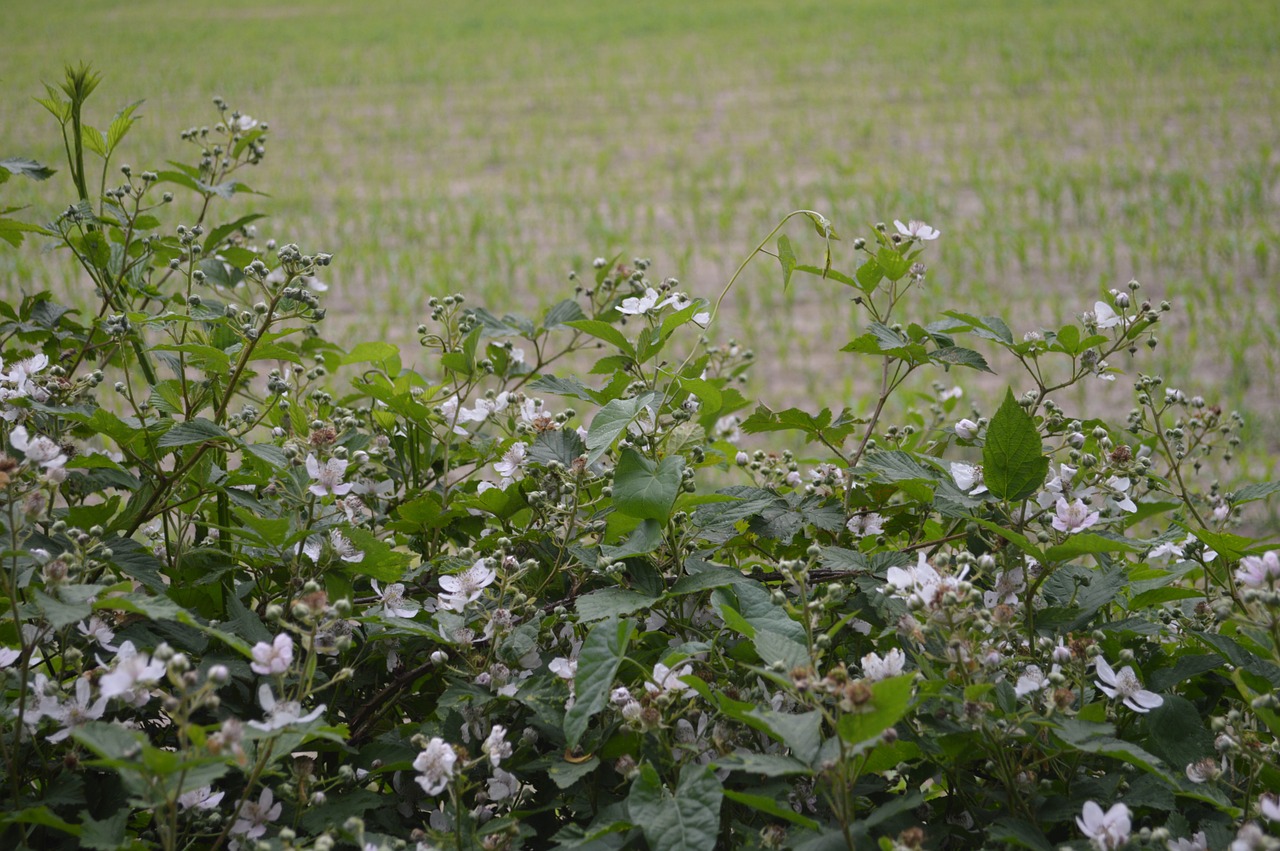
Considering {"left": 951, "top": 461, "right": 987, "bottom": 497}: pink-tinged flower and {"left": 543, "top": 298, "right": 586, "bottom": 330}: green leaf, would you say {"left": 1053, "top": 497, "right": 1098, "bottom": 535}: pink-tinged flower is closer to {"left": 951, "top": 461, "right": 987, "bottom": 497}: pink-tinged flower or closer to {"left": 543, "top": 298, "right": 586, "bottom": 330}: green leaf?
{"left": 951, "top": 461, "right": 987, "bottom": 497}: pink-tinged flower

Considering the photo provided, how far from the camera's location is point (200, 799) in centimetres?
103

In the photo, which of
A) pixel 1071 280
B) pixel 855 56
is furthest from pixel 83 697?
pixel 855 56

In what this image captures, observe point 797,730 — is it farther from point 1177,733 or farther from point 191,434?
point 191,434

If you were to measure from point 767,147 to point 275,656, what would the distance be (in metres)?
11.1

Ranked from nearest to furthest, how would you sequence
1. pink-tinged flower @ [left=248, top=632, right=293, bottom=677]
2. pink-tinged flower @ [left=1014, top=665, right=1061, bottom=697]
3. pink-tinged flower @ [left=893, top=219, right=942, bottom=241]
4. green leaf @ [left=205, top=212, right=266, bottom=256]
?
pink-tinged flower @ [left=248, top=632, right=293, bottom=677] < pink-tinged flower @ [left=1014, top=665, right=1061, bottom=697] < pink-tinged flower @ [left=893, top=219, right=942, bottom=241] < green leaf @ [left=205, top=212, right=266, bottom=256]

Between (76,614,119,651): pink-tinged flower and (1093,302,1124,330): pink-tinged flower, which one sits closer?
(76,614,119,651): pink-tinged flower

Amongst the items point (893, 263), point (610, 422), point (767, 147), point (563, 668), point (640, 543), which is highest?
point (893, 263)

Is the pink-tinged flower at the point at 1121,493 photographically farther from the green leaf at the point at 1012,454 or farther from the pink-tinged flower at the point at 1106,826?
the pink-tinged flower at the point at 1106,826

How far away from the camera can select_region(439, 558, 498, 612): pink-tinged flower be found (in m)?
1.15

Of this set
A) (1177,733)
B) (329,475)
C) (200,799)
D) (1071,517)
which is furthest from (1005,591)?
(200,799)

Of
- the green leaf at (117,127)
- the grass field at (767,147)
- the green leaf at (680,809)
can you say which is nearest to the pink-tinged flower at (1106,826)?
the green leaf at (680,809)

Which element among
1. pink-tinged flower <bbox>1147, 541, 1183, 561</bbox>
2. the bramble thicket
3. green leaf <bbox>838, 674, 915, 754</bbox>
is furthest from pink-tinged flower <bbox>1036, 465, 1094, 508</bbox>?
green leaf <bbox>838, 674, 915, 754</bbox>

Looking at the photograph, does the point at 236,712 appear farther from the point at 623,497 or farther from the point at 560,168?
the point at 560,168

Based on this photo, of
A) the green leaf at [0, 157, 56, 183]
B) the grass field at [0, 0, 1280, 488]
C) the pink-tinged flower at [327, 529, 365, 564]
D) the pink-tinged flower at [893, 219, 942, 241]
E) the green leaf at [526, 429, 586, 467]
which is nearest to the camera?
the pink-tinged flower at [327, 529, 365, 564]
